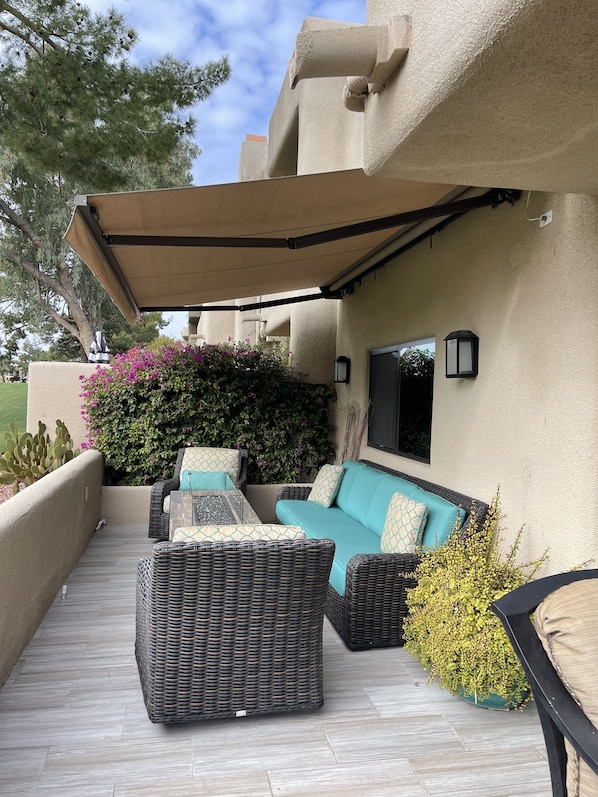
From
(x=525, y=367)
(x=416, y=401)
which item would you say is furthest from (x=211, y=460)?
(x=525, y=367)

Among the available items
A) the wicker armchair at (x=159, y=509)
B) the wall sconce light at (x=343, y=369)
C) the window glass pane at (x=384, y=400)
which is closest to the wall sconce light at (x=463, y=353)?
the window glass pane at (x=384, y=400)

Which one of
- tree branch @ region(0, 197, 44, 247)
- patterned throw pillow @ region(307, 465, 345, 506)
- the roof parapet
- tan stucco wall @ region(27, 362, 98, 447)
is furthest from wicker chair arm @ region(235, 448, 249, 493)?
tree branch @ region(0, 197, 44, 247)

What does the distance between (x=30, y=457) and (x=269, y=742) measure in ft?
20.1

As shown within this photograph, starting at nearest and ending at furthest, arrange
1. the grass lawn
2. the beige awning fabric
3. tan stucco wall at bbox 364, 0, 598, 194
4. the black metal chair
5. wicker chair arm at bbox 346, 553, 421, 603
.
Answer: the black metal chair → tan stucco wall at bbox 364, 0, 598, 194 → the beige awning fabric → wicker chair arm at bbox 346, 553, 421, 603 → the grass lawn

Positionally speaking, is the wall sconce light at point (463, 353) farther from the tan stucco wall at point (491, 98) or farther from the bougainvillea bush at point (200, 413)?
the bougainvillea bush at point (200, 413)

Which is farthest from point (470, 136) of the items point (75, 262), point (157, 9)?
point (75, 262)

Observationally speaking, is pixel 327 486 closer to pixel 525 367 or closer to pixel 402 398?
pixel 402 398

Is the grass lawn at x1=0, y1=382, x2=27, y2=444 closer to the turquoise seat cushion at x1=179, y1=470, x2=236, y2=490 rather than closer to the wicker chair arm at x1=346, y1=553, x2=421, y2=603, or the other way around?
the turquoise seat cushion at x1=179, y1=470, x2=236, y2=490

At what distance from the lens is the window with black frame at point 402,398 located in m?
6.39

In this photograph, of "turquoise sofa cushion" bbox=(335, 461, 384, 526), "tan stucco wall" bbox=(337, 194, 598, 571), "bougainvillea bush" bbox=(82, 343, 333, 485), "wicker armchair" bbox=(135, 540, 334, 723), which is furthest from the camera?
"bougainvillea bush" bbox=(82, 343, 333, 485)

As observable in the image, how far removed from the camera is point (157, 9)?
1055 cm

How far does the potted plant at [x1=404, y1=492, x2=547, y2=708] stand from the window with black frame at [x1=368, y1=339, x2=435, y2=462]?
7.59ft

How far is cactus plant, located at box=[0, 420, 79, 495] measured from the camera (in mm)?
7961

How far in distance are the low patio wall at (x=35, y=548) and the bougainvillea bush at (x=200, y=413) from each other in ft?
5.76
